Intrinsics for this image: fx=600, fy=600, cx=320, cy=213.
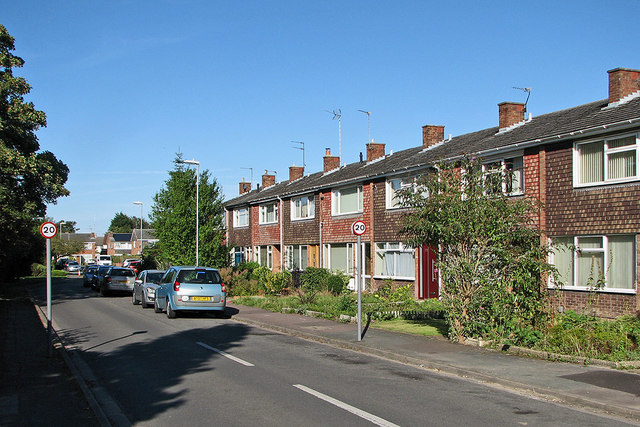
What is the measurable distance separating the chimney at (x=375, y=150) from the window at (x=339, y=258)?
17.1 ft

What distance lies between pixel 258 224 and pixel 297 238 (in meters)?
6.86

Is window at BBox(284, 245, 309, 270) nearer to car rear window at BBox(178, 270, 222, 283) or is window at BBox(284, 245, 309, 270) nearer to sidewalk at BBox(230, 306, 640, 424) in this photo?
car rear window at BBox(178, 270, 222, 283)

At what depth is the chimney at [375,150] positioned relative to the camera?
31312 millimetres

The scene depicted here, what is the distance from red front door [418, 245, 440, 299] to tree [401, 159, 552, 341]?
951cm

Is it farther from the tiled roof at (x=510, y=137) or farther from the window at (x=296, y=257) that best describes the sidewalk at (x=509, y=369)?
the window at (x=296, y=257)

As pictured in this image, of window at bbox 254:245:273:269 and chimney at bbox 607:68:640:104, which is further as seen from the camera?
window at bbox 254:245:273:269

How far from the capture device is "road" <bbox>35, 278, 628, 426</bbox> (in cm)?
738

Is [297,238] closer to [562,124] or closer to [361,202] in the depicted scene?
[361,202]

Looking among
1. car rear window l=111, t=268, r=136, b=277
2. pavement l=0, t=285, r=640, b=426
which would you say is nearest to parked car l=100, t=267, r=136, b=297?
car rear window l=111, t=268, r=136, b=277

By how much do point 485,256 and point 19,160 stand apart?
18750 millimetres

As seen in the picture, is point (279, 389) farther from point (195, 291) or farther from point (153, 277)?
point (153, 277)

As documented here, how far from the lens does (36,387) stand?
9086 mm

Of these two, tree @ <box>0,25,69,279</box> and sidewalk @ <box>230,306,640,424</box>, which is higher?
tree @ <box>0,25,69,279</box>

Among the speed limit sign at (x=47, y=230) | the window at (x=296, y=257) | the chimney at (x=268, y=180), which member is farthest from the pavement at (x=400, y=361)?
the chimney at (x=268, y=180)
